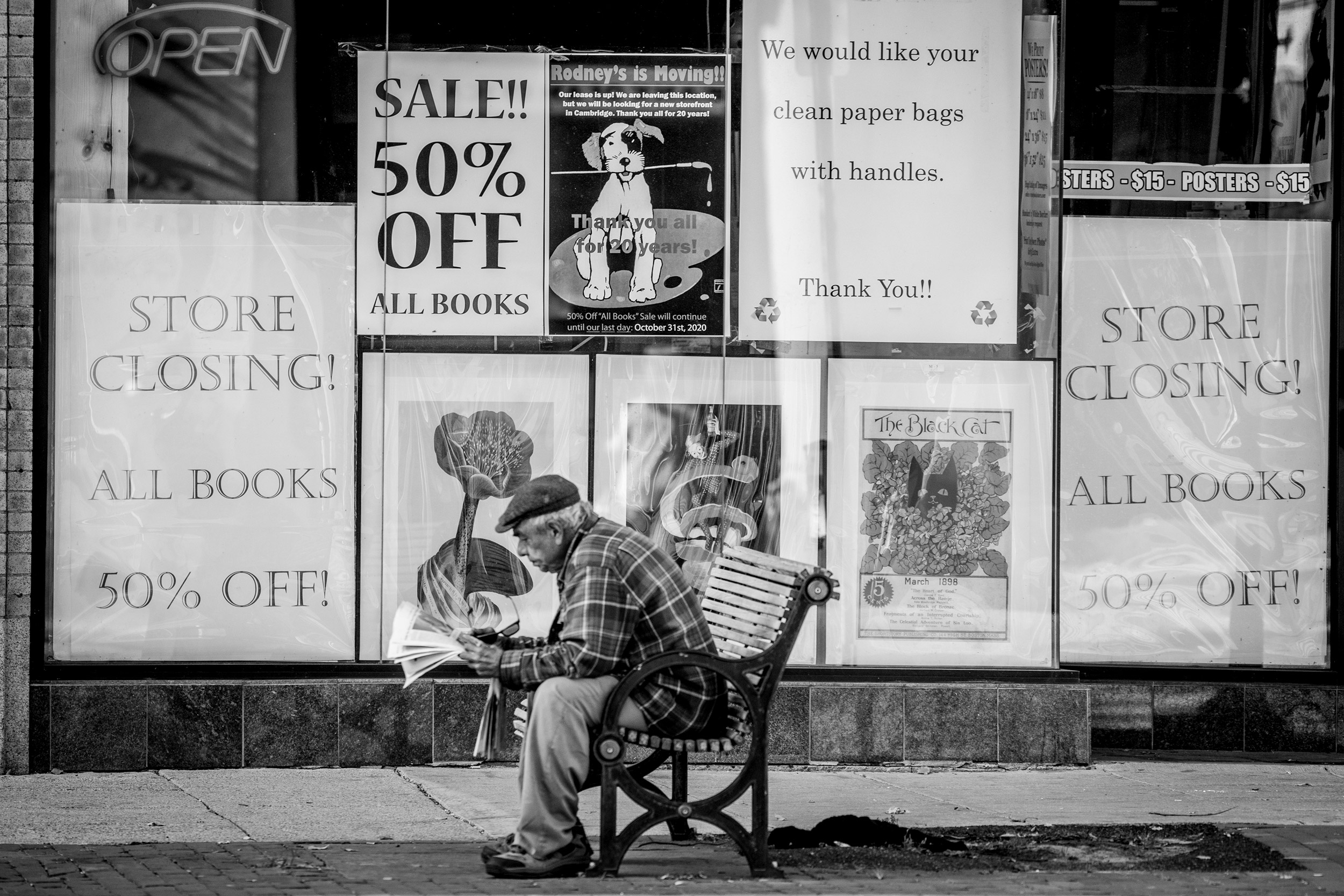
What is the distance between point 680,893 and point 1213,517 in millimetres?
4421

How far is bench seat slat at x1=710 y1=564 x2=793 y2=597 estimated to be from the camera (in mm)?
5637

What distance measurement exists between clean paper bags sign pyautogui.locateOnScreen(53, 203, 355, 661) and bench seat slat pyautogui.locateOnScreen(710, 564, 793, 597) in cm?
243

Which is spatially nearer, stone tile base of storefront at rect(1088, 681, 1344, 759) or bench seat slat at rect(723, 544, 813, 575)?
bench seat slat at rect(723, 544, 813, 575)

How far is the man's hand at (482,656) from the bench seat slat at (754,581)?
1.03 meters

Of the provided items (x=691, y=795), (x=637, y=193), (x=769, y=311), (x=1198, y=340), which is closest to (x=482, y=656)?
(x=691, y=795)

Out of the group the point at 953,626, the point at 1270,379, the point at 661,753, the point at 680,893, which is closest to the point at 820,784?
the point at 953,626

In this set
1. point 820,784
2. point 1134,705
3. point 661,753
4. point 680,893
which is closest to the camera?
point 680,893

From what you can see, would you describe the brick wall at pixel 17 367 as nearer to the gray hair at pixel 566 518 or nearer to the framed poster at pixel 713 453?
the framed poster at pixel 713 453

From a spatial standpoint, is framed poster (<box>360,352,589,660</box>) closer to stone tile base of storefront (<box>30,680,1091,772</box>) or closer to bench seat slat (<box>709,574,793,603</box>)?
stone tile base of storefront (<box>30,680,1091,772</box>)

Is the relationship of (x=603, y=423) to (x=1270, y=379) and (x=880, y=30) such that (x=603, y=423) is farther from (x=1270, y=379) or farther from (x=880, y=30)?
(x=1270, y=379)

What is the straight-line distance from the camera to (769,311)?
7828 millimetres

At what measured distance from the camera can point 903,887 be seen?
200 inches

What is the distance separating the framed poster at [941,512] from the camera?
7.76 meters

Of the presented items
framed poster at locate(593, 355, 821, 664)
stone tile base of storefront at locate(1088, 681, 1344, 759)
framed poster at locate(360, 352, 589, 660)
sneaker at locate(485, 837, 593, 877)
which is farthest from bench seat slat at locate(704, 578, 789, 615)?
stone tile base of storefront at locate(1088, 681, 1344, 759)
